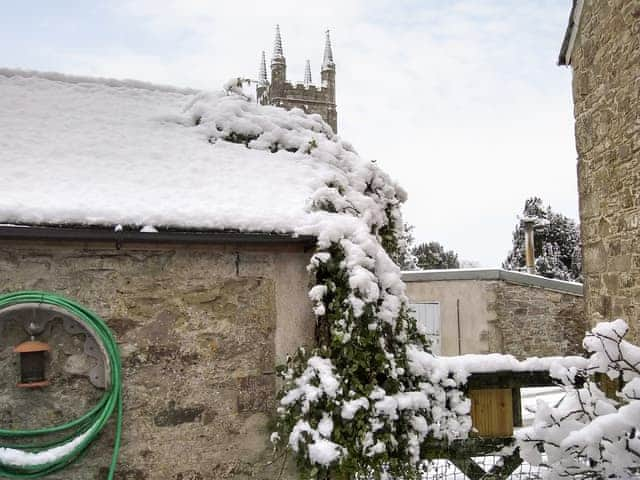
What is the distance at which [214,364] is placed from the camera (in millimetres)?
3381

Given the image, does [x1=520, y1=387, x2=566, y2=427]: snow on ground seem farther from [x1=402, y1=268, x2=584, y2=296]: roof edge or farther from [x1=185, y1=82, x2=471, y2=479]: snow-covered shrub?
[x1=185, y1=82, x2=471, y2=479]: snow-covered shrub

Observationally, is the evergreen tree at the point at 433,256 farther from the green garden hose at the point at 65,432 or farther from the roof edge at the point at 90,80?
the green garden hose at the point at 65,432

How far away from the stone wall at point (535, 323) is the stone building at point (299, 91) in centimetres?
2276

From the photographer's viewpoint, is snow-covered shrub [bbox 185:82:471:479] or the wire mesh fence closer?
snow-covered shrub [bbox 185:82:471:479]

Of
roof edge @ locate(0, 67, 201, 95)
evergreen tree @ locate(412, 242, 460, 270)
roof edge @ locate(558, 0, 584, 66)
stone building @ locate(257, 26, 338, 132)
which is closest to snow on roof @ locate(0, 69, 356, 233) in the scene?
roof edge @ locate(0, 67, 201, 95)

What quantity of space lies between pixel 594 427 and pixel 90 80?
430 centimetres

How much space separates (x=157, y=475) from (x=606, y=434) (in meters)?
2.31

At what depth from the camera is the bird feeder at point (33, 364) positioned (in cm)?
301

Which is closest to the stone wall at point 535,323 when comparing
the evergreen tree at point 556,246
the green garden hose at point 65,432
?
the evergreen tree at point 556,246

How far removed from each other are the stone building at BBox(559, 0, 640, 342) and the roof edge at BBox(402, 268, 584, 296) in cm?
603

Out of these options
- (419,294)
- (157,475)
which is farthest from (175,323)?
(419,294)

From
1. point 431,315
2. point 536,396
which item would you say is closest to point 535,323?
point 431,315

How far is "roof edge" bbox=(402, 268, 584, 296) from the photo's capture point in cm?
1159

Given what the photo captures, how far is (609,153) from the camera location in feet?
16.3
